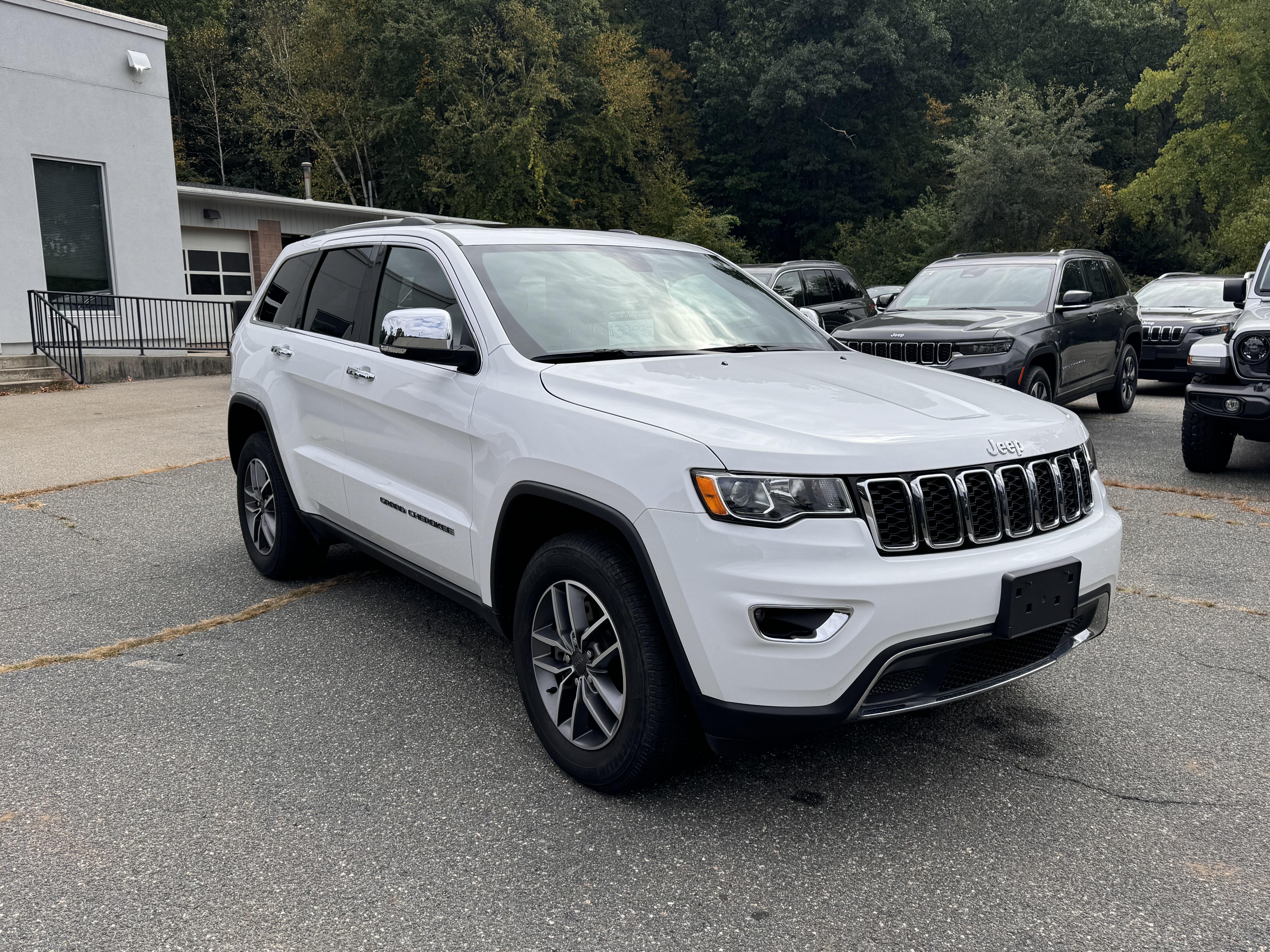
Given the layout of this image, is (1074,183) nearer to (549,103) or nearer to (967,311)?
(549,103)

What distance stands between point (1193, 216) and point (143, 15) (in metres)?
45.7

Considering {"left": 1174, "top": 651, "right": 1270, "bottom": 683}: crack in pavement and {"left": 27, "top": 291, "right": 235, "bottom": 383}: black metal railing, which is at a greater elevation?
{"left": 27, "top": 291, "right": 235, "bottom": 383}: black metal railing

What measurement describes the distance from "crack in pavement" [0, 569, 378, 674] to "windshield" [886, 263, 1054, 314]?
703 centimetres


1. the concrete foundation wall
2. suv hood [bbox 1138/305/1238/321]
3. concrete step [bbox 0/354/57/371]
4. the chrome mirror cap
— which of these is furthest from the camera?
the concrete foundation wall

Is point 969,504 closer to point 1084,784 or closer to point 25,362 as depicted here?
point 1084,784

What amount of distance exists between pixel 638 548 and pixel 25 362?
58.5 ft

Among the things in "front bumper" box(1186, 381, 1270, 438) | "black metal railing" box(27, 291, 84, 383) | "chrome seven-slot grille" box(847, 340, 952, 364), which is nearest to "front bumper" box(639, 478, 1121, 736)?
"front bumper" box(1186, 381, 1270, 438)

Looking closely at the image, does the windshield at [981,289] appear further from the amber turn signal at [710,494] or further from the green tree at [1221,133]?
the green tree at [1221,133]

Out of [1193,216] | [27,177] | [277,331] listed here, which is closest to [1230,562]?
[277,331]

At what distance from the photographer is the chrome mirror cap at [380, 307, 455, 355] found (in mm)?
3576

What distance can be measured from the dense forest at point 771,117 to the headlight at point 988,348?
2745 centimetres

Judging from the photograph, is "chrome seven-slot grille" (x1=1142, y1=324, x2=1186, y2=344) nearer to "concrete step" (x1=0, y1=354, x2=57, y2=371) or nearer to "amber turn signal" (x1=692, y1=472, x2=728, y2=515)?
"amber turn signal" (x1=692, y1=472, x2=728, y2=515)

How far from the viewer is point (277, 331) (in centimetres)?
529

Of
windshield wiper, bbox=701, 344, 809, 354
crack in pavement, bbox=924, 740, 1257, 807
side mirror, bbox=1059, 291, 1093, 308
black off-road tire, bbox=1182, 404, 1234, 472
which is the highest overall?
side mirror, bbox=1059, 291, 1093, 308
